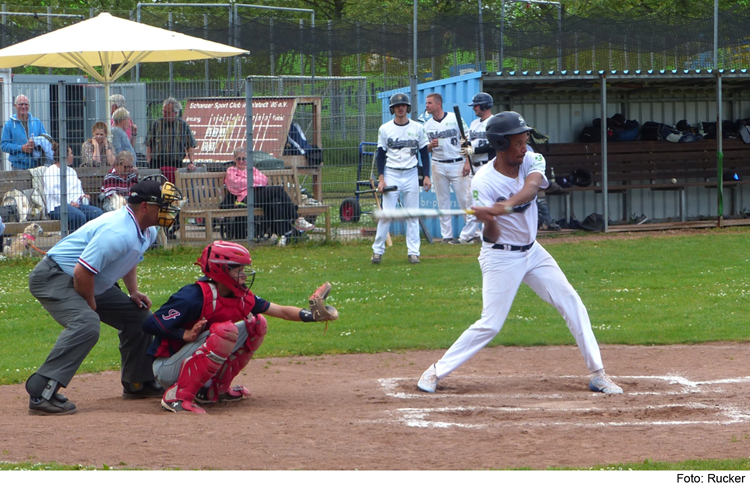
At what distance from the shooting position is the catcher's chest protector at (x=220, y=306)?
19.6 ft

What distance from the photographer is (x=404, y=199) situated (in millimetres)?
13367

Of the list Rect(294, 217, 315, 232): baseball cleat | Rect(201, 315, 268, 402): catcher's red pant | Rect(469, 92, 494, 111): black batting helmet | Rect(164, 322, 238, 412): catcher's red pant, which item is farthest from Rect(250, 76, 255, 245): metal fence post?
Rect(164, 322, 238, 412): catcher's red pant

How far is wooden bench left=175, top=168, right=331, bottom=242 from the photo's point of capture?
14469mm

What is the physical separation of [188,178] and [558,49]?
7.26 metres

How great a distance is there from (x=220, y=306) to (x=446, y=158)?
31.0 feet

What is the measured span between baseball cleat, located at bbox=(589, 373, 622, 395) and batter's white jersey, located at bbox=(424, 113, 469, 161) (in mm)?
8725

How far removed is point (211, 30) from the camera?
1630cm

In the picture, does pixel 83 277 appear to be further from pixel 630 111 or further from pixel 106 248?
pixel 630 111

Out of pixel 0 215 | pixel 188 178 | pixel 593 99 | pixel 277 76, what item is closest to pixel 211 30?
pixel 277 76

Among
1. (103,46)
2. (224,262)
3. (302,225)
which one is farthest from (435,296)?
(103,46)

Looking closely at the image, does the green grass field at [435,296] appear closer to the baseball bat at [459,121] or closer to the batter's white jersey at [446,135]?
the batter's white jersey at [446,135]


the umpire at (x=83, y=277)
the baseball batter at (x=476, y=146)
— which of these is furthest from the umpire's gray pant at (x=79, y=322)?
the baseball batter at (x=476, y=146)

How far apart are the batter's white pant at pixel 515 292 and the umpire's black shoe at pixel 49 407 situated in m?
2.78

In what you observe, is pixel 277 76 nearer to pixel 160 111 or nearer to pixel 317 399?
pixel 160 111
